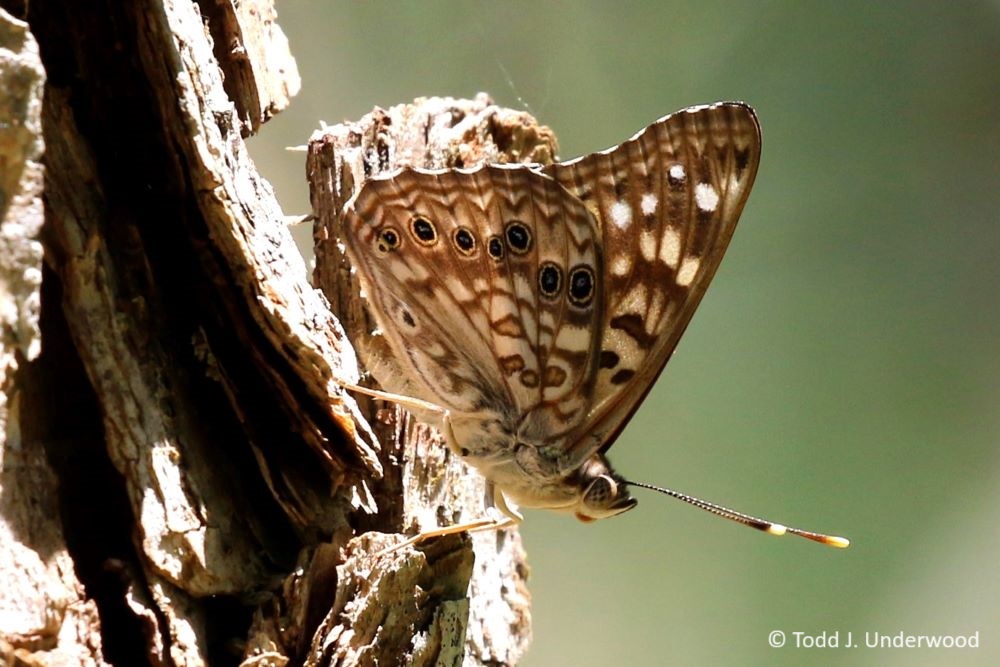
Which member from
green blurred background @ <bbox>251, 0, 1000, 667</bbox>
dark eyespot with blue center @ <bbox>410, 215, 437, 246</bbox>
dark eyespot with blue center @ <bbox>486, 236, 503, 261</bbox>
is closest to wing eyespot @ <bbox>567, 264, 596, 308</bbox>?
dark eyespot with blue center @ <bbox>486, 236, 503, 261</bbox>

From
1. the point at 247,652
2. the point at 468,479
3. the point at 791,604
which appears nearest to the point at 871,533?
the point at 791,604

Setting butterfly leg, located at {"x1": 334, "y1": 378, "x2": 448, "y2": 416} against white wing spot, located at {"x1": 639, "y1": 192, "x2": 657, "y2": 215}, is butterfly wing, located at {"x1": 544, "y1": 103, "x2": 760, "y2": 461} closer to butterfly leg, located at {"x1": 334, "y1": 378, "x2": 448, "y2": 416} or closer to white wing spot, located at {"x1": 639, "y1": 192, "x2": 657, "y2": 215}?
white wing spot, located at {"x1": 639, "y1": 192, "x2": 657, "y2": 215}

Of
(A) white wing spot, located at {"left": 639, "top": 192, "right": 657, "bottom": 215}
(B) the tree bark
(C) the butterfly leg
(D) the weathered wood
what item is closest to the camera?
(B) the tree bark

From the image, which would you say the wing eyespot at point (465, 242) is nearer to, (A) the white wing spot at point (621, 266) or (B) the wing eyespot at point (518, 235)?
(B) the wing eyespot at point (518, 235)

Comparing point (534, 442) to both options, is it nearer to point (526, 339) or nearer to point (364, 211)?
point (526, 339)

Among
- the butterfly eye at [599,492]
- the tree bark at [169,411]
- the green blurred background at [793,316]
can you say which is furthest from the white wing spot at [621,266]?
the green blurred background at [793,316]

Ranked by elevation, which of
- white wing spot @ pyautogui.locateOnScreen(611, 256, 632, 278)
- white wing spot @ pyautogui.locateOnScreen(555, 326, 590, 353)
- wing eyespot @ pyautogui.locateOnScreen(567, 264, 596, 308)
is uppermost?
white wing spot @ pyautogui.locateOnScreen(611, 256, 632, 278)
